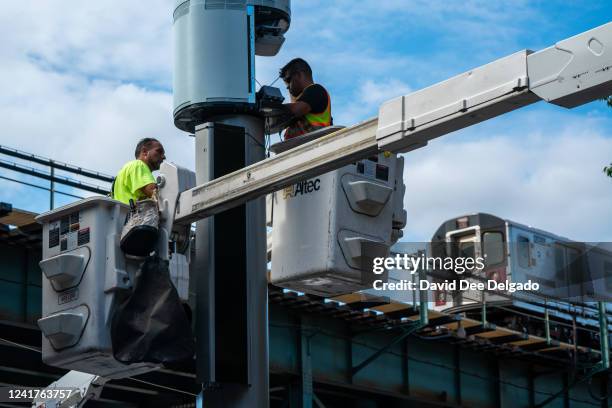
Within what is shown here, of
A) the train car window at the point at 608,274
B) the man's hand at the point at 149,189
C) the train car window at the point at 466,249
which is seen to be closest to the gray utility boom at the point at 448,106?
the man's hand at the point at 149,189

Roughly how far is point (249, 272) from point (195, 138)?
56.9 inches

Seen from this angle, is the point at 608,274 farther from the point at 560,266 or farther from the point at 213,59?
the point at 213,59

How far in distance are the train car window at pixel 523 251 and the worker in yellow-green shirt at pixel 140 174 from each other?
28864 mm

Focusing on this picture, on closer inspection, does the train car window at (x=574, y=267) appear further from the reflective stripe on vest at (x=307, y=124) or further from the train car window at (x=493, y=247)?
the reflective stripe on vest at (x=307, y=124)

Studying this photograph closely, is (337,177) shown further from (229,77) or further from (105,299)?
(105,299)

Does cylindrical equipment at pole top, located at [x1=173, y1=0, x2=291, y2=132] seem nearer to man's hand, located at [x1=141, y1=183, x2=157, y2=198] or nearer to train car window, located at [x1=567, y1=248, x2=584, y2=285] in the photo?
man's hand, located at [x1=141, y1=183, x2=157, y2=198]

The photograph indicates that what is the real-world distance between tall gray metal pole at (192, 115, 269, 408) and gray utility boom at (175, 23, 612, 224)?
65 cm

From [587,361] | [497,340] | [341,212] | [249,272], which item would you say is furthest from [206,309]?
[587,361]

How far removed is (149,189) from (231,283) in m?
1.18

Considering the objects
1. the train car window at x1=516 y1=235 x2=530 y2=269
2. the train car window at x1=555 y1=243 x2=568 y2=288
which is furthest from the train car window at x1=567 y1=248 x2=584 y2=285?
the train car window at x1=516 y1=235 x2=530 y2=269

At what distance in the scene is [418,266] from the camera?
31625 mm

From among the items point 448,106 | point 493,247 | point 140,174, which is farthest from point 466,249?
point 448,106

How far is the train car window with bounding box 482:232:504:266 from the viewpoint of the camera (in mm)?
40219

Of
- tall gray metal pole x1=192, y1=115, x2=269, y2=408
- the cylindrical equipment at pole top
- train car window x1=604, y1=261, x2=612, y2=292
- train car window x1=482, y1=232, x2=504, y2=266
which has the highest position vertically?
train car window x1=482, y1=232, x2=504, y2=266
